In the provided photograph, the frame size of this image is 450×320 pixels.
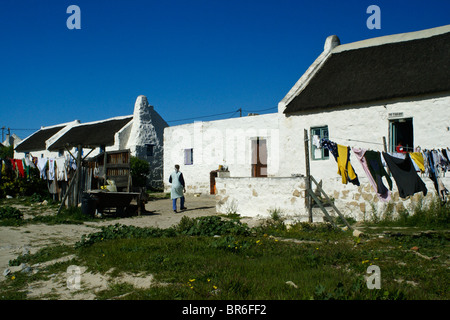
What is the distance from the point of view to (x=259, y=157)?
20.6 m

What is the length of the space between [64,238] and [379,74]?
1234 cm

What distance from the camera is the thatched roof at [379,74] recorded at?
14000 millimetres

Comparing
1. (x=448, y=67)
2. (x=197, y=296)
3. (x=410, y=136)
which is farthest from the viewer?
(x=410, y=136)

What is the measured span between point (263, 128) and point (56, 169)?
994cm

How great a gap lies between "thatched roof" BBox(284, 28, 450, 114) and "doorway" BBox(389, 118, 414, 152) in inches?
42.4

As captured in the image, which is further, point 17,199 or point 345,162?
point 17,199

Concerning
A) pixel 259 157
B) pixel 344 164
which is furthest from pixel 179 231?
pixel 259 157

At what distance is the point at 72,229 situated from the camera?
1161cm

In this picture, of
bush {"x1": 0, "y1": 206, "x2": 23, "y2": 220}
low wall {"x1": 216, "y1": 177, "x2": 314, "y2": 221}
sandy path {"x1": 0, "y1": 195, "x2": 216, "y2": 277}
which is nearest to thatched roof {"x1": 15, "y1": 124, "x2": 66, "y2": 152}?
bush {"x1": 0, "y1": 206, "x2": 23, "y2": 220}

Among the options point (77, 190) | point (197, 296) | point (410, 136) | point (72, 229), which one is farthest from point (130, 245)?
point (410, 136)

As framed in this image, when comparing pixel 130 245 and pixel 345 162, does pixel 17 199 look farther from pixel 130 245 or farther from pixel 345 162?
pixel 345 162


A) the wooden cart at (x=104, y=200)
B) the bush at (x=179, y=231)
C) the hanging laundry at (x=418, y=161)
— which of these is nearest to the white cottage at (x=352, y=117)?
the hanging laundry at (x=418, y=161)

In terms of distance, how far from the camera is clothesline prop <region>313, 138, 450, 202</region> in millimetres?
9945

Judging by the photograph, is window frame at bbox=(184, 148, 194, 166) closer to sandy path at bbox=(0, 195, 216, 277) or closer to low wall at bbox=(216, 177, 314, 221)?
sandy path at bbox=(0, 195, 216, 277)
